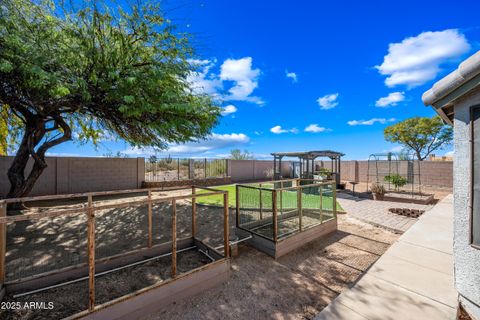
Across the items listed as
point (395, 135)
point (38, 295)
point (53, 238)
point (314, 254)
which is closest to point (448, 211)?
point (314, 254)

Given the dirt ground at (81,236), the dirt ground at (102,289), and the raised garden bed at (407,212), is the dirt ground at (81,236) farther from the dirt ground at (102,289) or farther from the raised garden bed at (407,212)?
the raised garden bed at (407,212)

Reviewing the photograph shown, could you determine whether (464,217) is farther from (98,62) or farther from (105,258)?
(98,62)

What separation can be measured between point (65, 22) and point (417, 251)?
8.48 meters

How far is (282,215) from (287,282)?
6.93ft

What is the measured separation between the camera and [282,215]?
510 centimetres

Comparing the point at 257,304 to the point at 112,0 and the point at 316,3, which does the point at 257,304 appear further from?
the point at 316,3

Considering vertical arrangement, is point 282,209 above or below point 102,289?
above

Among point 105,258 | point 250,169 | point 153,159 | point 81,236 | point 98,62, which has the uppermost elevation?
point 98,62

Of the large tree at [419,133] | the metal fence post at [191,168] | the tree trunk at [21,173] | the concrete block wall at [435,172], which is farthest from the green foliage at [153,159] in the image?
the large tree at [419,133]

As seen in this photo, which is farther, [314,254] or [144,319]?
[314,254]

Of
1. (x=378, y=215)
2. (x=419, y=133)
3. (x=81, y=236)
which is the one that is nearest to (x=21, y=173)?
(x=81, y=236)

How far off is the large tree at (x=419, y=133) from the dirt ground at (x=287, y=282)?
794 inches

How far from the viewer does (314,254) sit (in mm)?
3957

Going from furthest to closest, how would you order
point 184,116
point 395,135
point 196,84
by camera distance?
1. point 395,135
2. point 196,84
3. point 184,116
